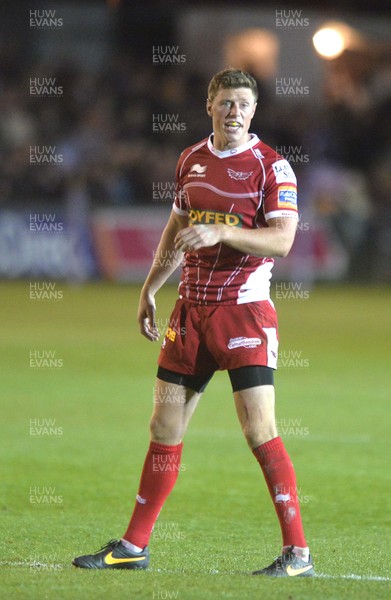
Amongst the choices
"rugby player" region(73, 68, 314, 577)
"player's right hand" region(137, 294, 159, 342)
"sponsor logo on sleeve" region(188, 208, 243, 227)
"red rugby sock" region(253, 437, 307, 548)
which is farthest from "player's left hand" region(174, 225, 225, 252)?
"red rugby sock" region(253, 437, 307, 548)

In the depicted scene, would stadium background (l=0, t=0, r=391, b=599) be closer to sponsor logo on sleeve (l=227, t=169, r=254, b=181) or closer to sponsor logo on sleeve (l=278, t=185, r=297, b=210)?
sponsor logo on sleeve (l=278, t=185, r=297, b=210)

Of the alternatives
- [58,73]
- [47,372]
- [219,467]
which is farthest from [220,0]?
[219,467]

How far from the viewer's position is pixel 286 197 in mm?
5605

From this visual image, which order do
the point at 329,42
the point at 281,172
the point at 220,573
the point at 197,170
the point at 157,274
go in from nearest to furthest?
the point at 220,573, the point at 281,172, the point at 197,170, the point at 157,274, the point at 329,42

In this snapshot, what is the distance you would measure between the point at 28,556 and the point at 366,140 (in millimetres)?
22407

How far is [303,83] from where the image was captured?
28.0m

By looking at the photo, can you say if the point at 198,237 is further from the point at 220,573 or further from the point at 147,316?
the point at 220,573

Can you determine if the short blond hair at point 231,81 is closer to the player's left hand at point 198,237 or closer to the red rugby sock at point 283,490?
the player's left hand at point 198,237

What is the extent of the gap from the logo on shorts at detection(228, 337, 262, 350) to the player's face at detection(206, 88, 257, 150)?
3.07 feet

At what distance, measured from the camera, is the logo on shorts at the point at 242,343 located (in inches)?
224

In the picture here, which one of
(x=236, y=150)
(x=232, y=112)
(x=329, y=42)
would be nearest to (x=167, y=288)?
(x=329, y=42)

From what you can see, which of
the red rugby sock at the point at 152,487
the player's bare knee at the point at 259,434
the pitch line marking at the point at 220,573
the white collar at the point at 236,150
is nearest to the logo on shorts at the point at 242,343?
the player's bare knee at the point at 259,434

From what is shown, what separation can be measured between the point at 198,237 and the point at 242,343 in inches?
26.9

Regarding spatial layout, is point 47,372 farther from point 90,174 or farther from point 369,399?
point 90,174
